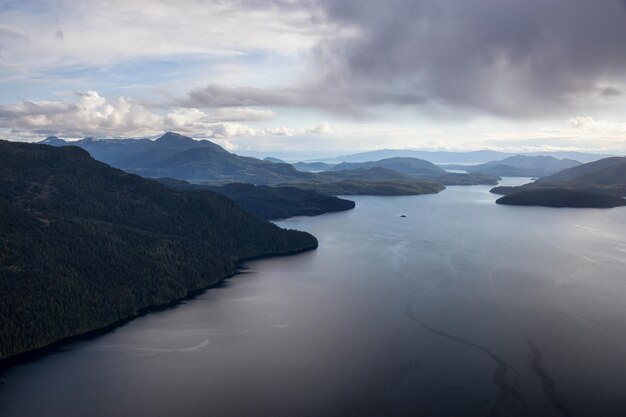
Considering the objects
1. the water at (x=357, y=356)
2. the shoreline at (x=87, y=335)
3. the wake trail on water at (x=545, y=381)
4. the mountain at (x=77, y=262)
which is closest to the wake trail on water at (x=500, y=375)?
the water at (x=357, y=356)

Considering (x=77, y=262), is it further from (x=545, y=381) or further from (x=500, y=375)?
(x=545, y=381)

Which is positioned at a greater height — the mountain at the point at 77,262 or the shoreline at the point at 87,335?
the mountain at the point at 77,262

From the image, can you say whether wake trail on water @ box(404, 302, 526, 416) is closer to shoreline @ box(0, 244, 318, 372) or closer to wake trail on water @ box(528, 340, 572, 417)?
wake trail on water @ box(528, 340, 572, 417)

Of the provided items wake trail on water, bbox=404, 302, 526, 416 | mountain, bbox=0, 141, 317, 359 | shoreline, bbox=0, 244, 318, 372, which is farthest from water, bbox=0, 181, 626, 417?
mountain, bbox=0, 141, 317, 359

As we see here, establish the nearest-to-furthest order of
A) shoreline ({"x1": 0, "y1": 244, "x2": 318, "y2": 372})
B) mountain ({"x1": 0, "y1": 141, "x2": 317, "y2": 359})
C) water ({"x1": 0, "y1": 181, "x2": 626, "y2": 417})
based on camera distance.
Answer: water ({"x1": 0, "y1": 181, "x2": 626, "y2": 417}) < shoreline ({"x1": 0, "y1": 244, "x2": 318, "y2": 372}) < mountain ({"x1": 0, "y1": 141, "x2": 317, "y2": 359})

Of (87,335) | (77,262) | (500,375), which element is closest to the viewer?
(500,375)

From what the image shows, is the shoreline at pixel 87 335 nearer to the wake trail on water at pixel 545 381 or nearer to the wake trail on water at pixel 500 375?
the wake trail on water at pixel 500 375

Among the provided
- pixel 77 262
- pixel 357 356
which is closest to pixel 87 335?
pixel 77 262

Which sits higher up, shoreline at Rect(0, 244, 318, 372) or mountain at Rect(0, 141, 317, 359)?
mountain at Rect(0, 141, 317, 359)

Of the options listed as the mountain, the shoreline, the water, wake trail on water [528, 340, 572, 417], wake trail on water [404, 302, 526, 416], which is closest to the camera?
wake trail on water [528, 340, 572, 417]

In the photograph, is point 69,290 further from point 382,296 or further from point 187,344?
point 382,296
